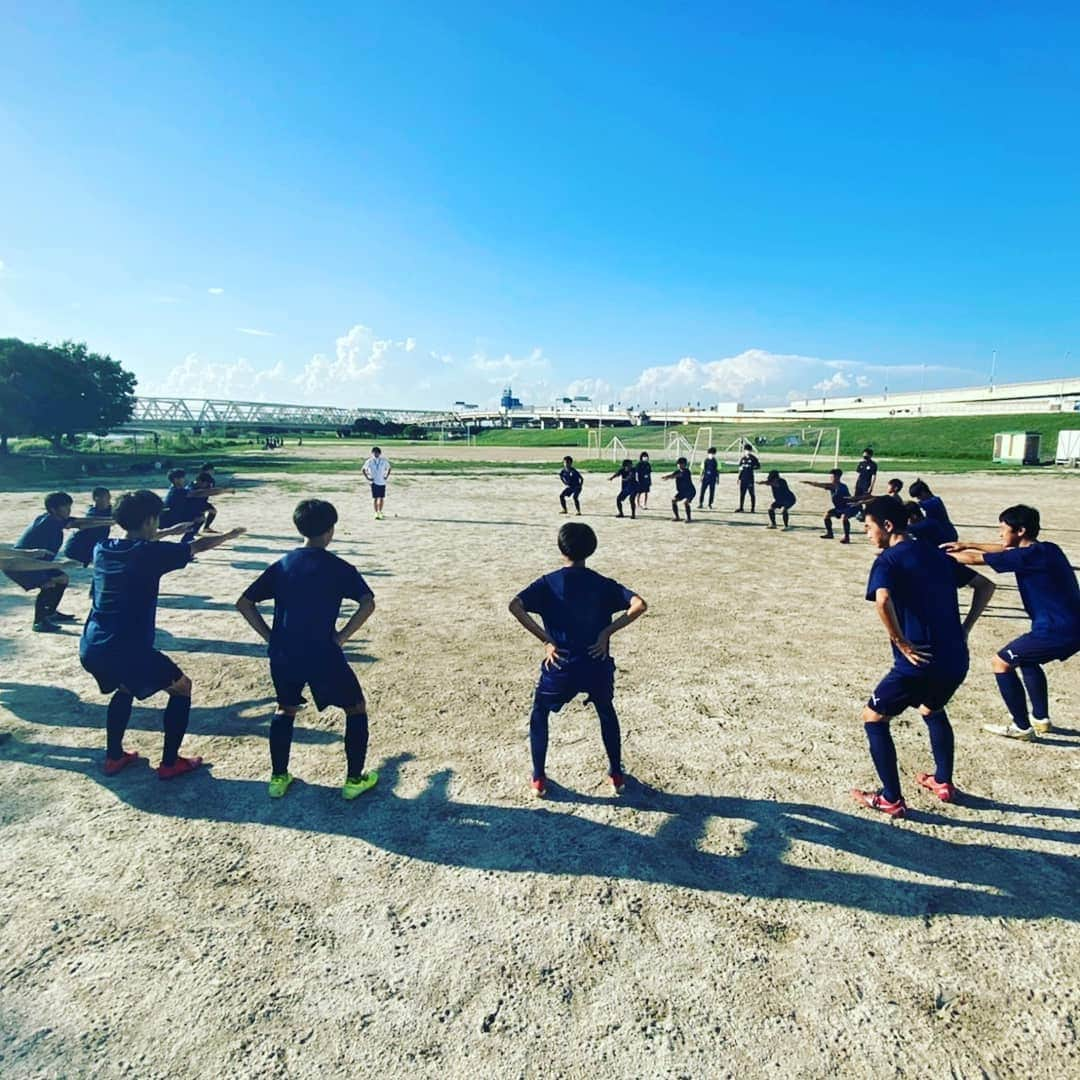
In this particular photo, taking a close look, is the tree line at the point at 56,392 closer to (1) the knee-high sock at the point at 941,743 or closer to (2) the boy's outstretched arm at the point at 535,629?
(2) the boy's outstretched arm at the point at 535,629

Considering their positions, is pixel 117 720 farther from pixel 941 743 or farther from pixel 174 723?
pixel 941 743

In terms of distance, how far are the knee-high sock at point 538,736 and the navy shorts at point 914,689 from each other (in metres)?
2.26

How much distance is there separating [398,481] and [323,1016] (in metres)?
28.7

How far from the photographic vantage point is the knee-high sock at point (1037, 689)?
5.26 m

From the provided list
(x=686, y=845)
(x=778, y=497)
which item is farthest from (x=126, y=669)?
(x=778, y=497)

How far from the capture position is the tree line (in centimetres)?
4025

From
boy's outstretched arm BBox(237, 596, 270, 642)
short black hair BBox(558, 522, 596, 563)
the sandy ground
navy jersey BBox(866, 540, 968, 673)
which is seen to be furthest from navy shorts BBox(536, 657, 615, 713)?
boy's outstretched arm BBox(237, 596, 270, 642)

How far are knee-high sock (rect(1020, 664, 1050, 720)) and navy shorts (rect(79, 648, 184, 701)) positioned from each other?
7.04 metres

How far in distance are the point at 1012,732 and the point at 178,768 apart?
700 centimetres

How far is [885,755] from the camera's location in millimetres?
4160

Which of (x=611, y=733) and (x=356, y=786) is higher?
(x=611, y=733)

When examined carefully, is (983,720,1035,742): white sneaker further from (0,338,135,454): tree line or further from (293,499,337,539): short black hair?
(0,338,135,454): tree line

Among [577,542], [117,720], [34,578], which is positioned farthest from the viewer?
[34,578]

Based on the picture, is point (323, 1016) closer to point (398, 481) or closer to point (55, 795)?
point (55, 795)
